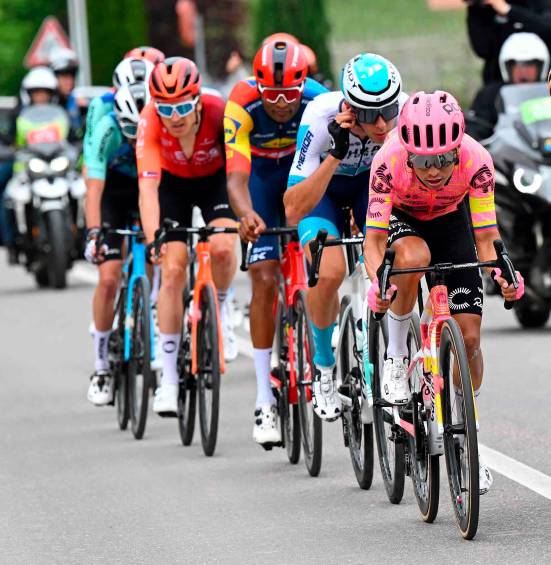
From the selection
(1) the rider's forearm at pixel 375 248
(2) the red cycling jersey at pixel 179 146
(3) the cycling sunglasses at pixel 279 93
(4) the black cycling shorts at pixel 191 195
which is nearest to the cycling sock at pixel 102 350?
(4) the black cycling shorts at pixel 191 195

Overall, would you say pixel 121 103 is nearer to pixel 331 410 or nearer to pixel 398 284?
pixel 331 410

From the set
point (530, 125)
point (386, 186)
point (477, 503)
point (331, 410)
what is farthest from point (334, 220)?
point (530, 125)

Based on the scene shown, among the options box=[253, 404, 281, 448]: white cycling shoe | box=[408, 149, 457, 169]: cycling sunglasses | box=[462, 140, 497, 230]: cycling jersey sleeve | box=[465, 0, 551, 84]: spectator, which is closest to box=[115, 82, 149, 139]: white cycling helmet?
box=[253, 404, 281, 448]: white cycling shoe

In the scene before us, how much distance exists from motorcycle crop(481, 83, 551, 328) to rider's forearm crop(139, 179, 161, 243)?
4213mm

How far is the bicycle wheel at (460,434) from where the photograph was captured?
7.66m

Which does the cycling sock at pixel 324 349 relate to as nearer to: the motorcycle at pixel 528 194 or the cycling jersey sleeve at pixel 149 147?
the cycling jersey sleeve at pixel 149 147

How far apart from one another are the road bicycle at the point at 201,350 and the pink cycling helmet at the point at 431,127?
8.71ft

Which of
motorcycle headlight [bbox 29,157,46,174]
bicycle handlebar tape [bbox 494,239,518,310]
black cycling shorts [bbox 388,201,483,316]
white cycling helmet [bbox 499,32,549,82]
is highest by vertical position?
white cycling helmet [bbox 499,32,549,82]

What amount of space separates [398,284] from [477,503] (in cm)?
117

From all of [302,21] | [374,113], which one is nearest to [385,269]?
[374,113]

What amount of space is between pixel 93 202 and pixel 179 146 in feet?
3.31

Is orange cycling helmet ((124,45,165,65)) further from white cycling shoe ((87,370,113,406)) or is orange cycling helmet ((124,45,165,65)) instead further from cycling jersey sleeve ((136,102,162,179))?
white cycling shoe ((87,370,113,406))

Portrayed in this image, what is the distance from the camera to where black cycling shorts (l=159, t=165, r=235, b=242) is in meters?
11.6

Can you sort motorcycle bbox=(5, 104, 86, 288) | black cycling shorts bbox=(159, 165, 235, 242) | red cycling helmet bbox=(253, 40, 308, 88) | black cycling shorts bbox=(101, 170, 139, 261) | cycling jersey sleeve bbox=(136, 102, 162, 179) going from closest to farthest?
red cycling helmet bbox=(253, 40, 308, 88) < cycling jersey sleeve bbox=(136, 102, 162, 179) < black cycling shorts bbox=(159, 165, 235, 242) < black cycling shorts bbox=(101, 170, 139, 261) < motorcycle bbox=(5, 104, 86, 288)
